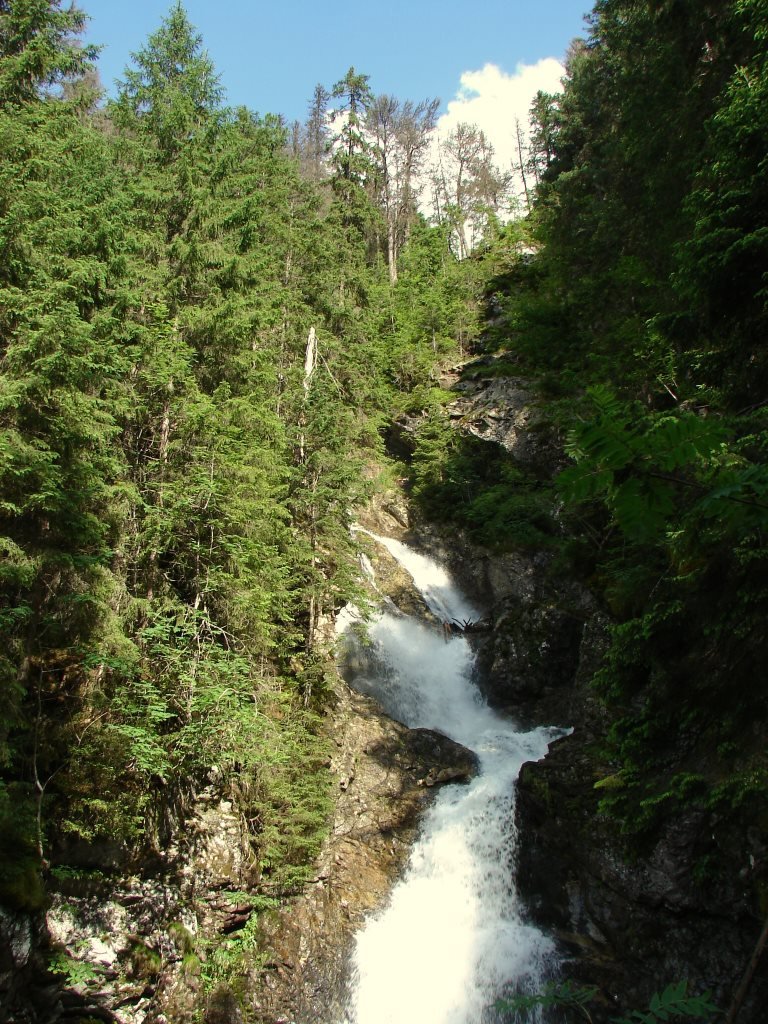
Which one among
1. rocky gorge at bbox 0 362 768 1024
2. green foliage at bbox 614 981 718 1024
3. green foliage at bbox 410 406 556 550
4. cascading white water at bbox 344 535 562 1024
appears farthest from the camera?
green foliage at bbox 410 406 556 550

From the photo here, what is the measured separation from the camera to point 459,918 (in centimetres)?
1092

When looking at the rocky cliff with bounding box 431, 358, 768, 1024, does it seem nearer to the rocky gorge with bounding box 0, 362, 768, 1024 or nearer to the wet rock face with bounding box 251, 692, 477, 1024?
the rocky gorge with bounding box 0, 362, 768, 1024

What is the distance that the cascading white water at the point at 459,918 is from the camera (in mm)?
9789

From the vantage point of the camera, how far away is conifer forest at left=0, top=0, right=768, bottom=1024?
216 inches

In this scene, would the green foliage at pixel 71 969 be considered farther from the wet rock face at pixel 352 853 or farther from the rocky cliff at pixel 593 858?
the rocky cliff at pixel 593 858

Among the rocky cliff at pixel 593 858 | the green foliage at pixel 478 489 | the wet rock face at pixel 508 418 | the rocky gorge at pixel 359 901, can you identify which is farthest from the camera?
the wet rock face at pixel 508 418

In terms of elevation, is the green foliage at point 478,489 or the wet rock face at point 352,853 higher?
the green foliage at point 478,489

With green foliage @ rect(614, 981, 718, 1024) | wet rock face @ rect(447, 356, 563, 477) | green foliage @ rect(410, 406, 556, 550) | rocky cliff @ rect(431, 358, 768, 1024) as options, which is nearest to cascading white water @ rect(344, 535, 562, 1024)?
rocky cliff @ rect(431, 358, 768, 1024)

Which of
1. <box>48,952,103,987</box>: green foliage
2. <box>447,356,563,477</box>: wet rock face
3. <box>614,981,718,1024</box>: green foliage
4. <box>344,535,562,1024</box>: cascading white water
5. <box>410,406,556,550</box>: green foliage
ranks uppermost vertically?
<box>447,356,563,477</box>: wet rock face

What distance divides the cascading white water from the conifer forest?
2.55 ft

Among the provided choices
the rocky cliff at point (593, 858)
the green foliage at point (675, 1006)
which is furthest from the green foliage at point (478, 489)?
the green foliage at point (675, 1006)

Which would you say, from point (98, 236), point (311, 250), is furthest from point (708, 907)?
point (311, 250)

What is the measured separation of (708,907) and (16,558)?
375 inches

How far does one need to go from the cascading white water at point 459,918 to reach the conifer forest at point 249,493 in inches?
30.6
